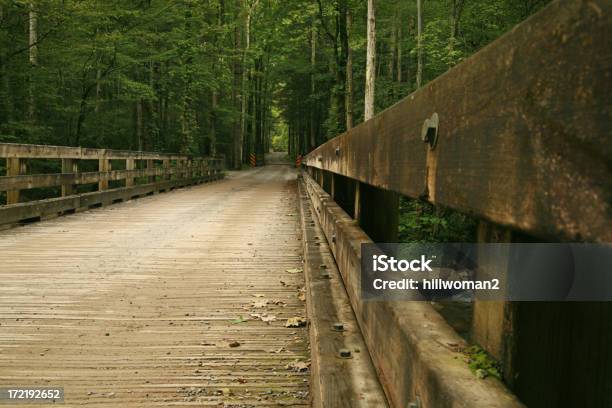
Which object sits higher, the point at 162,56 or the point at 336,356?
the point at 162,56

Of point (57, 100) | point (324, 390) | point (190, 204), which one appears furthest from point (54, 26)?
point (324, 390)

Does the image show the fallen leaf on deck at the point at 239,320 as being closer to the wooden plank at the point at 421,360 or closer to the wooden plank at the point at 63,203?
the wooden plank at the point at 421,360

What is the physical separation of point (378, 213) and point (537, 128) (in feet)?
8.56

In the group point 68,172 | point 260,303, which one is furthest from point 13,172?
point 260,303

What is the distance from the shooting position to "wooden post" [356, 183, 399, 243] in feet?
9.62

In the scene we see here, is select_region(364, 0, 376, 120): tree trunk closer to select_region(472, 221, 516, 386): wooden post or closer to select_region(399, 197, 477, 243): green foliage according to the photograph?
select_region(399, 197, 477, 243): green foliage

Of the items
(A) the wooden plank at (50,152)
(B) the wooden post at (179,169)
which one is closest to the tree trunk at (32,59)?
(B) the wooden post at (179,169)

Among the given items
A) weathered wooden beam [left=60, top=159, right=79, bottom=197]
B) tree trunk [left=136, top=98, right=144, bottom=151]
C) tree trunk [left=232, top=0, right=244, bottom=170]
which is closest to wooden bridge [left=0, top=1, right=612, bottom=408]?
weathered wooden beam [left=60, top=159, right=79, bottom=197]

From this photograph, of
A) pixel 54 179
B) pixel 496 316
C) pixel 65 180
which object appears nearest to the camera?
pixel 496 316

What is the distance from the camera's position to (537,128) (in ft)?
2.11

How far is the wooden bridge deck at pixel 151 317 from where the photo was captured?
240 cm

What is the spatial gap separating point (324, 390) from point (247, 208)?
9177 millimetres

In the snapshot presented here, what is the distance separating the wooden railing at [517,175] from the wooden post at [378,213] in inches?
53.8

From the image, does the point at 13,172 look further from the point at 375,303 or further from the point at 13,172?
the point at 375,303
